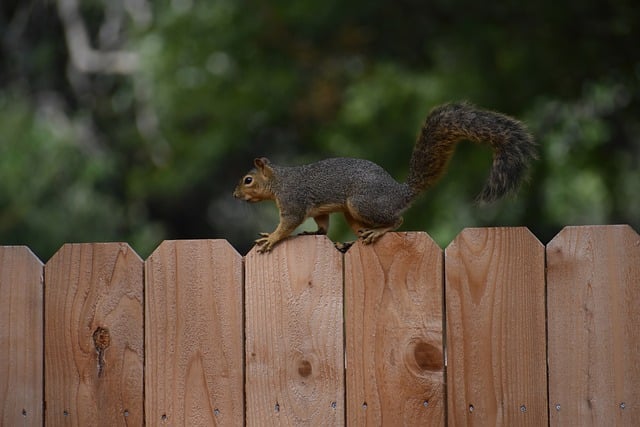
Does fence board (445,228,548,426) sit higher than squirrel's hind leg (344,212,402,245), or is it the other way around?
squirrel's hind leg (344,212,402,245)

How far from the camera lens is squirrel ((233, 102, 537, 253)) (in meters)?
2.23

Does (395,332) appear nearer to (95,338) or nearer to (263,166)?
(95,338)

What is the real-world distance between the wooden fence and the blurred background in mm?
2932

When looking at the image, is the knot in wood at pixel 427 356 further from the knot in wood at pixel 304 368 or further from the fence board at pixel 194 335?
the fence board at pixel 194 335

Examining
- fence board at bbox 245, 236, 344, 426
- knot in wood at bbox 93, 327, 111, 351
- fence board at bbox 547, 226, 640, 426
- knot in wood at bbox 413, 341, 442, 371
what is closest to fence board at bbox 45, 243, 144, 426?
knot in wood at bbox 93, 327, 111, 351

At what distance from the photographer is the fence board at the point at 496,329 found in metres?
2.03

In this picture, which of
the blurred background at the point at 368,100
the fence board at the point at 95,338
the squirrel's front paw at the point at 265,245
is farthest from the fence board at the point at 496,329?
the blurred background at the point at 368,100

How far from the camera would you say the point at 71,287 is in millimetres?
2287

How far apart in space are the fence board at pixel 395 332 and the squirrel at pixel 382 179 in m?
0.08

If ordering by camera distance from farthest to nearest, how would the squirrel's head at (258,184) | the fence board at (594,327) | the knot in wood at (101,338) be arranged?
the squirrel's head at (258,184) < the knot in wood at (101,338) < the fence board at (594,327)

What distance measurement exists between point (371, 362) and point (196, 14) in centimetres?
733

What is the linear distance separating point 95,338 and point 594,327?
3.66 feet

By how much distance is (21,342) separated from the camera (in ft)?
7.60

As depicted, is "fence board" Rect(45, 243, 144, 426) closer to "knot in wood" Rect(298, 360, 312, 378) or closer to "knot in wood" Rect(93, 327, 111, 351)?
"knot in wood" Rect(93, 327, 111, 351)
